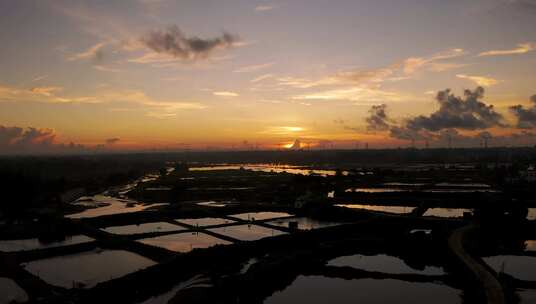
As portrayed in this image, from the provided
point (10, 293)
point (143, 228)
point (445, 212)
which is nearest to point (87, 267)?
point (10, 293)

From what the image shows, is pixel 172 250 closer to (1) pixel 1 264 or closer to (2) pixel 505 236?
(1) pixel 1 264

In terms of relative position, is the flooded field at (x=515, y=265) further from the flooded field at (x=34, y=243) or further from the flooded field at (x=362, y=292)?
the flooded field at (x=34, y=243)

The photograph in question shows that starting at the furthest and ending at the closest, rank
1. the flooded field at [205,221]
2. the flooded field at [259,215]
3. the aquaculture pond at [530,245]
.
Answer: the flooded field at [259,215], the flooded field at [205,221], the aquaculture pond at [530,245]

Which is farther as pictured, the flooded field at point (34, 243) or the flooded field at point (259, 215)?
the flooded field at point (259, 215)

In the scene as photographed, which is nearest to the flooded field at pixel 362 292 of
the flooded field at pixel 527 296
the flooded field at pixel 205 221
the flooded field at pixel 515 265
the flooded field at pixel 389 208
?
the flooded field at pixel 527 296

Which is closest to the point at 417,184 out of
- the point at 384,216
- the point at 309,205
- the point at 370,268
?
the point at 309,205

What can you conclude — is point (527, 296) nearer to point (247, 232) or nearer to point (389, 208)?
point (247, 232)
